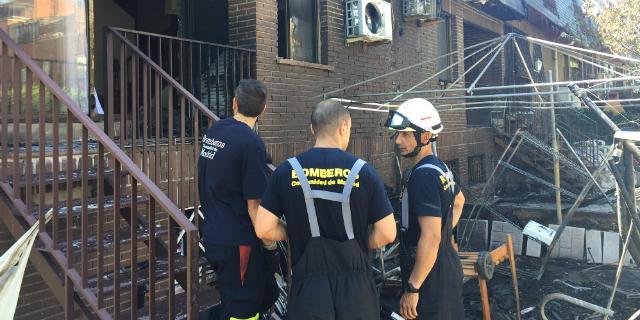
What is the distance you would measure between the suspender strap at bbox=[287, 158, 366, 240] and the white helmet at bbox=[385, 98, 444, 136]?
0.73 m

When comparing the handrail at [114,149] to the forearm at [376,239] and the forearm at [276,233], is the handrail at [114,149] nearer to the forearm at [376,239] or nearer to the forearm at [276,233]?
the forearm at [276,233]

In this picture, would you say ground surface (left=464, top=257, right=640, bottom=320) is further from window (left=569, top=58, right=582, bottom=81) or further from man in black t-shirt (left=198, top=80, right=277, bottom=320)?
window (left=569, top=58, right=582, bottom=81)

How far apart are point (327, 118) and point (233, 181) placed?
614 millimetres

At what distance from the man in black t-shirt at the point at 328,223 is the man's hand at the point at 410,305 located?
0.42m

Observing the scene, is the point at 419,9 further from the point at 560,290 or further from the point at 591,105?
the point at 560,290

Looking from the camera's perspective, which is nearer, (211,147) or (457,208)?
(211,147)

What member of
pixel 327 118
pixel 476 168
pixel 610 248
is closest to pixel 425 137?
pixel 327 118

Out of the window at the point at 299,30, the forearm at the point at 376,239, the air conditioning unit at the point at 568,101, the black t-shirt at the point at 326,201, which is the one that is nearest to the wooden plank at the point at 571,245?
the air conditioning unit at the point at 568,101

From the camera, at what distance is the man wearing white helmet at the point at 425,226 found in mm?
3014

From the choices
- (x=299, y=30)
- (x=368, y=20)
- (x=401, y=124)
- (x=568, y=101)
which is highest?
(x=368, y=20)

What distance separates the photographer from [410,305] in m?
3.09

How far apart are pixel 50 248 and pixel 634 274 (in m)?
7.56

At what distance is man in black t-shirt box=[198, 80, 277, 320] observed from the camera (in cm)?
283

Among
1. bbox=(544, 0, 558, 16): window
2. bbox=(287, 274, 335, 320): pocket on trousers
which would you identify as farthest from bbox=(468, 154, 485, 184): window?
bbox=(287, 274, 335, 320): pocket on trousers
